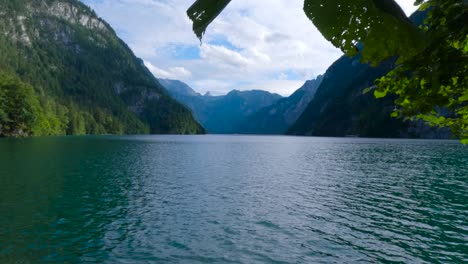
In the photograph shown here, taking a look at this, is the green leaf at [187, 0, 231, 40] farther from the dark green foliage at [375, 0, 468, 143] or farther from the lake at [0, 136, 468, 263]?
the lake at [0, 136, 468, 263]

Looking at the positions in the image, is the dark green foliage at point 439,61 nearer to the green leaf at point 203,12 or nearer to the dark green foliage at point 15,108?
the green leaf at point 203,12

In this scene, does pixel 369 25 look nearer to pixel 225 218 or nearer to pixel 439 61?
pixel 439 61

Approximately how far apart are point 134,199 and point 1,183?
15.8 meters

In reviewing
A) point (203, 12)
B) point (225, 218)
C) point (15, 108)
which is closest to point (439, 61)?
point (203, 12)

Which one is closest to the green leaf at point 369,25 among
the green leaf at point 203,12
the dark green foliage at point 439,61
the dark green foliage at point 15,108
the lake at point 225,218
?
the green leaf at point 203,12

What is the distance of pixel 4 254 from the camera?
1748 cm

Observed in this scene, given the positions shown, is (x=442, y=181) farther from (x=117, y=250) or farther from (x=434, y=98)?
A: (x=434, y=98)

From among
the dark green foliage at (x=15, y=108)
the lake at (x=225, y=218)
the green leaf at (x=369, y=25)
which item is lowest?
the lake at (x=225, y=218)

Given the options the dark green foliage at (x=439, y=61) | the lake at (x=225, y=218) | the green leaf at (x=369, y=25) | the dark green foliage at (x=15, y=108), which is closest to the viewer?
the green leaf at (x=369, y=25)

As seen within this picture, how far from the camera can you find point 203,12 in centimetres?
196

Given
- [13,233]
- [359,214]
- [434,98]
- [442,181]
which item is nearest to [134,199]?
[13,233]

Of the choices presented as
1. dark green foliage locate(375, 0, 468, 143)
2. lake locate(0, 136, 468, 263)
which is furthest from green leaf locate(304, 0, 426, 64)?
lake locate(0, 136, 468, 263)

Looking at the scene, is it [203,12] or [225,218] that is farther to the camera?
[225,218]

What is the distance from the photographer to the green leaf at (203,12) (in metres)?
1.90
